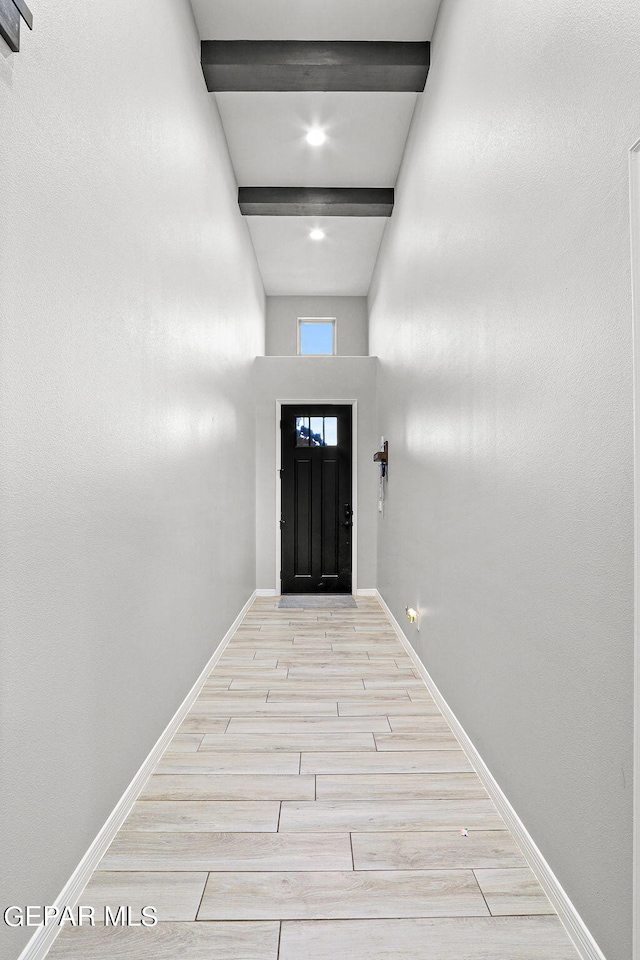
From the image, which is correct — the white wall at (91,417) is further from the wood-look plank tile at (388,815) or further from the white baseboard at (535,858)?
the white baseboard at (535,858)

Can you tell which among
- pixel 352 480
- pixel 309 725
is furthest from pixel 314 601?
pixel 309 725

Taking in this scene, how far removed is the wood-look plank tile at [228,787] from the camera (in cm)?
216

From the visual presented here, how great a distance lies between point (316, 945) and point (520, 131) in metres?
2.44

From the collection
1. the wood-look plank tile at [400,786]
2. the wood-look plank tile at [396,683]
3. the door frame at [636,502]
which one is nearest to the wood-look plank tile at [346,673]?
the wood-look plank tile at [396,683]

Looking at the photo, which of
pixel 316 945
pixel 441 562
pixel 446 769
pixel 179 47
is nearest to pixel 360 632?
pixel 441 562

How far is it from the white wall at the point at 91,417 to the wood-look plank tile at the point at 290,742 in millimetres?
264

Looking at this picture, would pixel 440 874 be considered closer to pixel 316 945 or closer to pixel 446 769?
pixel 316 945

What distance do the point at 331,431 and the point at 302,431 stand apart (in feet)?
1.05

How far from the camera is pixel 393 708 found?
3027 mm

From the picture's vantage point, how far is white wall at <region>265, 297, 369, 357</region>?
745cm

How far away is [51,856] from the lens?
1.50m

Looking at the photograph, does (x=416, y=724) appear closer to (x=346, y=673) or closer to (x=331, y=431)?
(x=346, y=673)

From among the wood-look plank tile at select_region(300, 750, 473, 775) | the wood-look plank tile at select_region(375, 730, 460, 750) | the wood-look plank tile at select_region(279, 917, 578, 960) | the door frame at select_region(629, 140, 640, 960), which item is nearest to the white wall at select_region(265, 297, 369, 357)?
the wood-look plank tile at select_region(375, 730, 460, 750)

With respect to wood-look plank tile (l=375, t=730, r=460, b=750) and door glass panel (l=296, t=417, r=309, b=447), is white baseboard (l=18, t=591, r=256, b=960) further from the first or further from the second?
door glass panel (l=296, t=417, r=309, b=447)
